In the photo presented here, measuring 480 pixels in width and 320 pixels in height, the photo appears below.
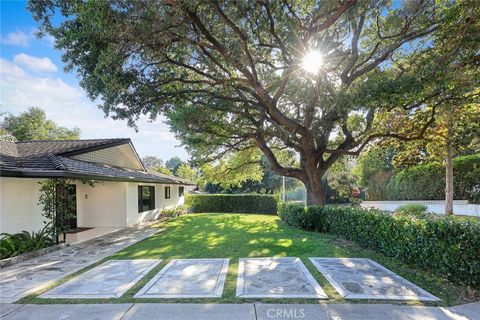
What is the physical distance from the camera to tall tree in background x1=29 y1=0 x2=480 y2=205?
24.4ft

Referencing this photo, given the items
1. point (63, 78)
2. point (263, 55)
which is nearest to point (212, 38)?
point (263, 55)

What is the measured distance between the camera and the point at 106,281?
5645 millimetres

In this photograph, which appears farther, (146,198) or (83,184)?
(146,198)

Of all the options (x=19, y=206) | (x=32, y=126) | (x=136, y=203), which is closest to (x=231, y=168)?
(x=136, y=203)

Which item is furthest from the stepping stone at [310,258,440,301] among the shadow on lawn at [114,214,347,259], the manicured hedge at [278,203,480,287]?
the shadow on lawn at [114,214,347,259]

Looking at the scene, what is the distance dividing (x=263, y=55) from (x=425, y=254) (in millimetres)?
8937

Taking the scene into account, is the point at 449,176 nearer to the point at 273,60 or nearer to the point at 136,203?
the point at 273,60

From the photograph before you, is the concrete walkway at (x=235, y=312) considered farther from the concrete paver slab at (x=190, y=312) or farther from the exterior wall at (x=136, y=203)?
the exterior wall at (x=136, y=203)

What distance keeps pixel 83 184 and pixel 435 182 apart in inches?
816

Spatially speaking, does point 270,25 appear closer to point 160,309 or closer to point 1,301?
point 160,309

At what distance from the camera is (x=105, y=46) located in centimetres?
790
